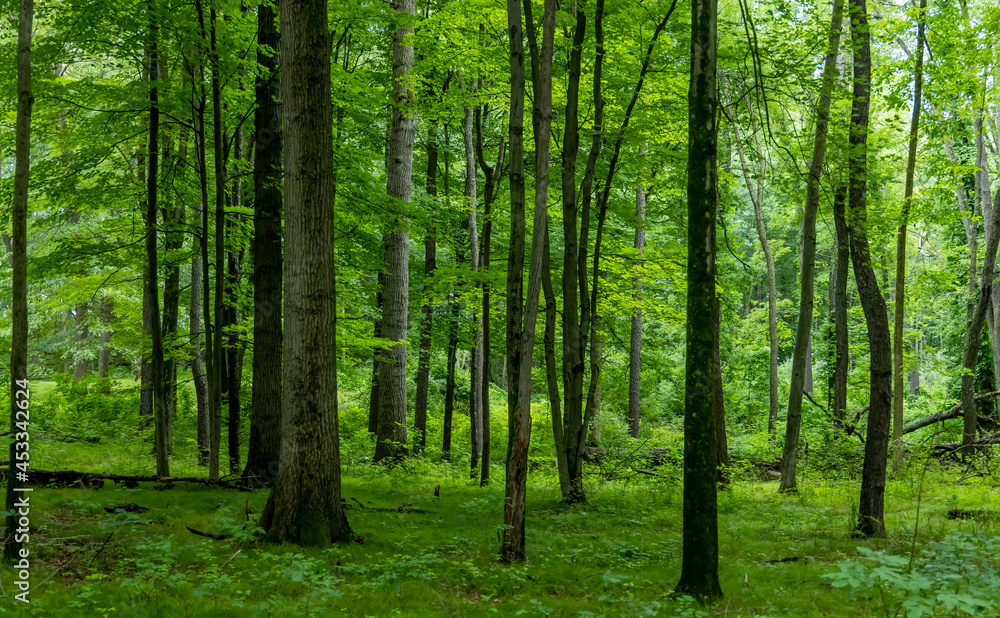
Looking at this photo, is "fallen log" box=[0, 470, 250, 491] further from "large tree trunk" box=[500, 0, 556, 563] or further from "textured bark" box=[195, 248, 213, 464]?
"large tree trunk" box=[500, 0, 556, 563]

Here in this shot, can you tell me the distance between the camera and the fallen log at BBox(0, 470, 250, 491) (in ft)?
25.2

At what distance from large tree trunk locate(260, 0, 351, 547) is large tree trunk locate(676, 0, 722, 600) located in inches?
129

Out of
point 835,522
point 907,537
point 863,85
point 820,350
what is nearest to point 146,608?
point 907,537

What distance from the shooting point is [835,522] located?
26.8 ft

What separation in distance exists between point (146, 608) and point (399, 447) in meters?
8.02

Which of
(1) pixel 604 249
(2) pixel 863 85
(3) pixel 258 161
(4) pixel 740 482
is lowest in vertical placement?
(4) pixel 740 482

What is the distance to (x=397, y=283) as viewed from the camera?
39.8 feet

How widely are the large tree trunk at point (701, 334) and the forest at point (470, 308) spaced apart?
0.08 feet

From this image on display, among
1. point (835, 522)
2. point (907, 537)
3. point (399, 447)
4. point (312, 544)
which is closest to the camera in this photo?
point (312, 544)

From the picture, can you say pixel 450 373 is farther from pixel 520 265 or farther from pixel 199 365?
pixel 520 265

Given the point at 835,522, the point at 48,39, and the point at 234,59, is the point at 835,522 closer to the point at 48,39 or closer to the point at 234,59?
the point at 234,59

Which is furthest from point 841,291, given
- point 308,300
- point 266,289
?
point 266,289

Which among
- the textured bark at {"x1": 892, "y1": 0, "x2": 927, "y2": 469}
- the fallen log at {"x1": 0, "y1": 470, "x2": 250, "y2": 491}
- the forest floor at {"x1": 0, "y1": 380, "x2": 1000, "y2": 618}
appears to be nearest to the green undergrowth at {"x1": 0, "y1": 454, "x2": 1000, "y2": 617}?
the forest floor at {"x1": 0, "y1": 380, "x2": 1000, "y2": 618}

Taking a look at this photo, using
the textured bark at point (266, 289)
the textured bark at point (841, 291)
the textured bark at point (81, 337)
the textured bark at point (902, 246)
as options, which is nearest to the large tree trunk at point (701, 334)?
the textured bark at point (841, 291)
